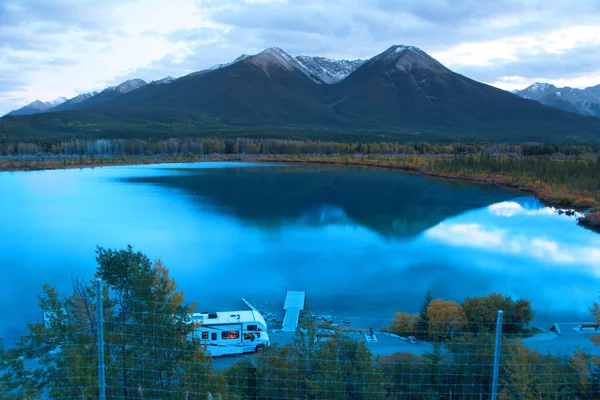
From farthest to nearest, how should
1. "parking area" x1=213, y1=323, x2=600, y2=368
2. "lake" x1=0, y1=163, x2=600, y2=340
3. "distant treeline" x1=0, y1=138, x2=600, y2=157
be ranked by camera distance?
"distant treeline" x1=0, y1=138, x2=600, y2=157, "lake" x1=0, y1=163, x2=600, y2=340, "parking area" x1=213, y1=323, x2=600, y2=368

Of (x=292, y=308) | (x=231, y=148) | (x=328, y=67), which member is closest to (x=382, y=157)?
(x=231, y=148)

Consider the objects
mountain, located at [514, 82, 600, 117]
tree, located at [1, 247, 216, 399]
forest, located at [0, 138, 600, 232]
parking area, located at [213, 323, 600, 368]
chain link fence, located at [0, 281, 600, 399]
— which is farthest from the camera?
mountain, located at [514, 82, 600, 117]

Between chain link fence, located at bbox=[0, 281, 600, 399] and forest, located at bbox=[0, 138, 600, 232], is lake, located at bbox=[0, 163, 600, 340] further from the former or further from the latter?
chain link fence, located at bbox=[0, 281, 600, 399]

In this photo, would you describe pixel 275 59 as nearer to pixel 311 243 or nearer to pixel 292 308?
pixel 311 243

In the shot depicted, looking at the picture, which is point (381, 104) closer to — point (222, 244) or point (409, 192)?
point (409, 192)

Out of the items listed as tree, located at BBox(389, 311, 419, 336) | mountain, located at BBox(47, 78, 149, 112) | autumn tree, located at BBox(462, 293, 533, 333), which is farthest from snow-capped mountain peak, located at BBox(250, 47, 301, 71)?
tree, located at BBox(389, 311, 419, 336)

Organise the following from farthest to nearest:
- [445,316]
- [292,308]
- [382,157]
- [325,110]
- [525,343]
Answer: [325,110], [382,157], [292,308], [445,316], [525,343]

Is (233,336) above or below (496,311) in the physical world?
above
